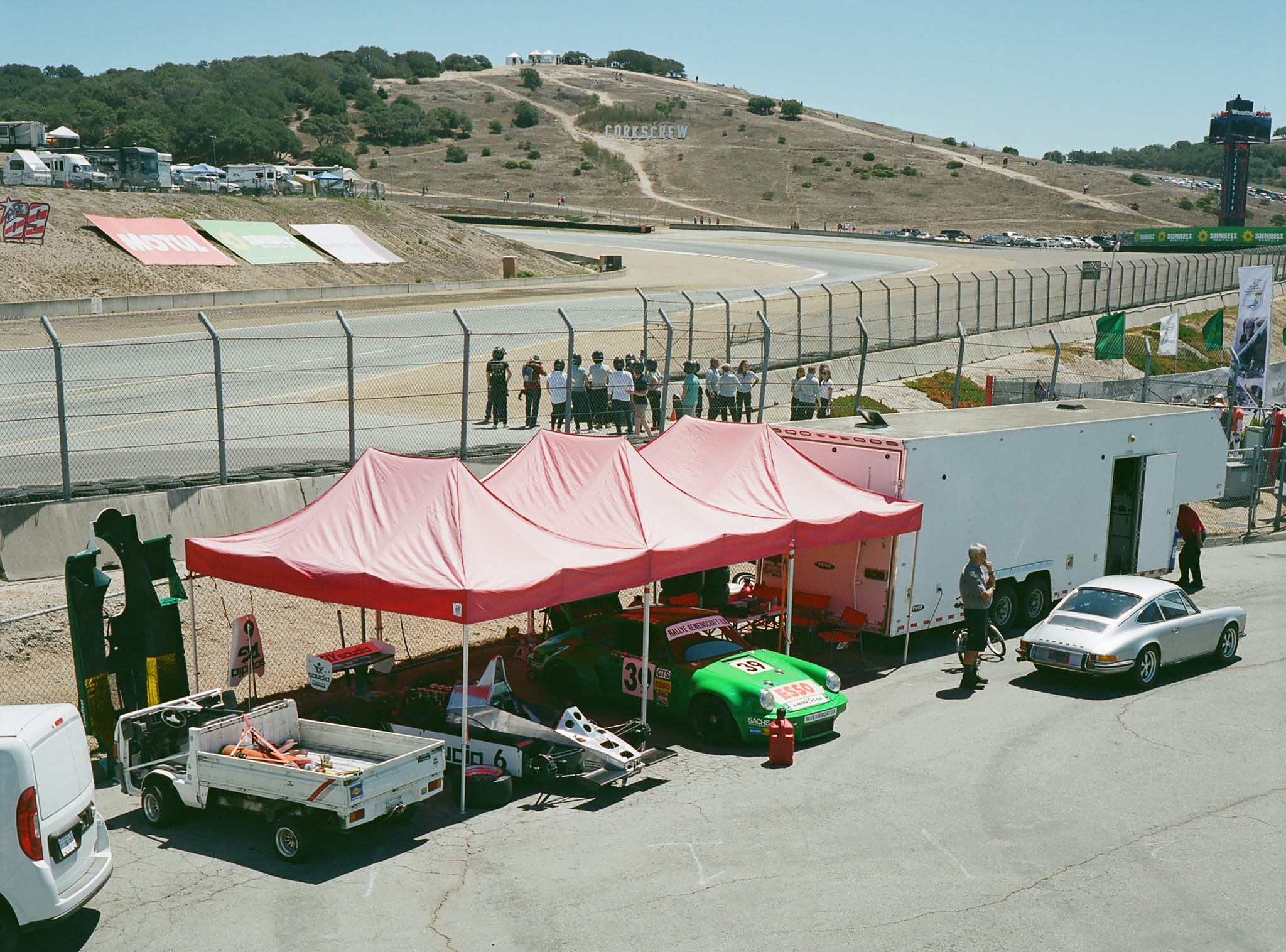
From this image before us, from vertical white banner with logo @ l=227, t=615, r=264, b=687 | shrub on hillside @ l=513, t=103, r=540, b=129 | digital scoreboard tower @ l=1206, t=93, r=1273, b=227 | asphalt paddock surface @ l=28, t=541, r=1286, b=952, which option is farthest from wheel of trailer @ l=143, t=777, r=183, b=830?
shrub on hillside @ l=513, t=103, r=540, b=129

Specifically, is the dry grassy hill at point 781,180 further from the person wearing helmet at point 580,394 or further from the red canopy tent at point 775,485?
the red canopy tent at point 775,485

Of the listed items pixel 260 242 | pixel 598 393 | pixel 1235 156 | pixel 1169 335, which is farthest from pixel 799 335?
pixel 1235 156

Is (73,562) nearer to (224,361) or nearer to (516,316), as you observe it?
(224,361)

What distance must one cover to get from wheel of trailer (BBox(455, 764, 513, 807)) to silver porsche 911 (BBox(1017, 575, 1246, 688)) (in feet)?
22.8

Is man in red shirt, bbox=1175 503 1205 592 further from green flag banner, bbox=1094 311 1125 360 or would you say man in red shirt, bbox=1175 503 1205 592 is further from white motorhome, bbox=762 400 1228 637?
green flag banner, bbox=1094 311 1125 360

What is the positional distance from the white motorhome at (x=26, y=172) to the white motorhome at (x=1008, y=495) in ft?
151

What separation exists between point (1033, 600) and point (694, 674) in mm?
6897

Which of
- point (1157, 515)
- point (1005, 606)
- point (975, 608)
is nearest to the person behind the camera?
point (975, 608)

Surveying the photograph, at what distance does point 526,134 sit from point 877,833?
148493 mm

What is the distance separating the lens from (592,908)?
27.0 ft

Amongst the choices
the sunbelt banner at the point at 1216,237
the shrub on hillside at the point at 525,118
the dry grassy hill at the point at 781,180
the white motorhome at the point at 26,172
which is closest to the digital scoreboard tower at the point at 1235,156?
the dry grassy hill at the point at 781,180

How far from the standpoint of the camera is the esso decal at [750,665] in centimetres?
1226

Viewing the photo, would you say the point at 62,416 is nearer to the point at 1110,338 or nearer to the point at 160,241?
the point at 1110,338

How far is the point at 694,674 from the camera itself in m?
12.2
